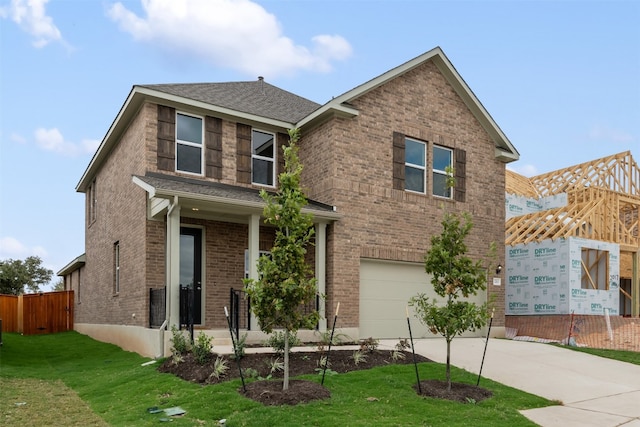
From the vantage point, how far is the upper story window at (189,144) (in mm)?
14500

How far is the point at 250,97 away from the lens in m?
17.2

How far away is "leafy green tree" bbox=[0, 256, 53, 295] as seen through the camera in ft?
139

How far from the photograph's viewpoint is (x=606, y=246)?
20.6 metres

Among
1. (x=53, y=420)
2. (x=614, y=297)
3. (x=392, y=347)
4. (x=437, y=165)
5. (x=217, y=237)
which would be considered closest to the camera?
(x=53, y=420)

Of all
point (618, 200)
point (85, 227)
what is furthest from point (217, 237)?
point (618, 200)

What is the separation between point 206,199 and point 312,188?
4.21m

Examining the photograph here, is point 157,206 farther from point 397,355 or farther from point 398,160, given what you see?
point 398,160

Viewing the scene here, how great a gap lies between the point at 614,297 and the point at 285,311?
16.6m

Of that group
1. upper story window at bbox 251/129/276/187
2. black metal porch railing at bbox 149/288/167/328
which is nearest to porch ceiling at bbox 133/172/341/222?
upper story window at bbox 251/129/276/187

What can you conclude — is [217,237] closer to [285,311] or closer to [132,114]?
[132,114]

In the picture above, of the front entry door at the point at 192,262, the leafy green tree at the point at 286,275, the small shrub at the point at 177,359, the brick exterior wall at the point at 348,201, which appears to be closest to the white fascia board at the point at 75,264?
the brick exterior wall at the point at 348,201

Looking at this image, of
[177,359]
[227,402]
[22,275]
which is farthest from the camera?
[22,275]

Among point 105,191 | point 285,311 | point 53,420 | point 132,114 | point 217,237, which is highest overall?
point 132,114

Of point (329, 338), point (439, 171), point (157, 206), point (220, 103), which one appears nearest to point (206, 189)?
point (157, 206)
